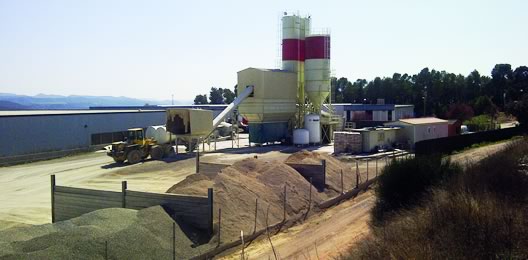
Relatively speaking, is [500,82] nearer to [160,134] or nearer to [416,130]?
[416,130]

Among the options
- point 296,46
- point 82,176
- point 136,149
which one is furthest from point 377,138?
point 82,176

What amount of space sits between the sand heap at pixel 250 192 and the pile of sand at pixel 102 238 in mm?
2358

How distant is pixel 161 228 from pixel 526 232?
35.8 ft

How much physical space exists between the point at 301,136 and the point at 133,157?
17.8 metres

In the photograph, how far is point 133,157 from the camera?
4022 cm

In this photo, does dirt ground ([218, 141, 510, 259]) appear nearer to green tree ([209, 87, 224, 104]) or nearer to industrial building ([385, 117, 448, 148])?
industrial building ([385, 117, 448, 148])

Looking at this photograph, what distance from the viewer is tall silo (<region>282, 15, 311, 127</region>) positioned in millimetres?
52375

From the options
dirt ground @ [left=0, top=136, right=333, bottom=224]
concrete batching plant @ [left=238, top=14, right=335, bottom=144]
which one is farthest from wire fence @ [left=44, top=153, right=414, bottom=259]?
concrete batching plant @ [left=238, top=14, right=335, bottom=144]

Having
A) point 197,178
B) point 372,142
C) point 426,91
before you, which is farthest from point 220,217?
point 426,91

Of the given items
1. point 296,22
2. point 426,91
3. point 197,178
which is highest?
point 296,22

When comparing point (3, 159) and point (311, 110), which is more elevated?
point (311, 110)

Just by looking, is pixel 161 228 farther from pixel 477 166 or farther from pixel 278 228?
pixel 477 166

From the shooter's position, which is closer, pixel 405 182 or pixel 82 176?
pixel 405 182

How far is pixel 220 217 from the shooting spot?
Answer: 60.0 feet
